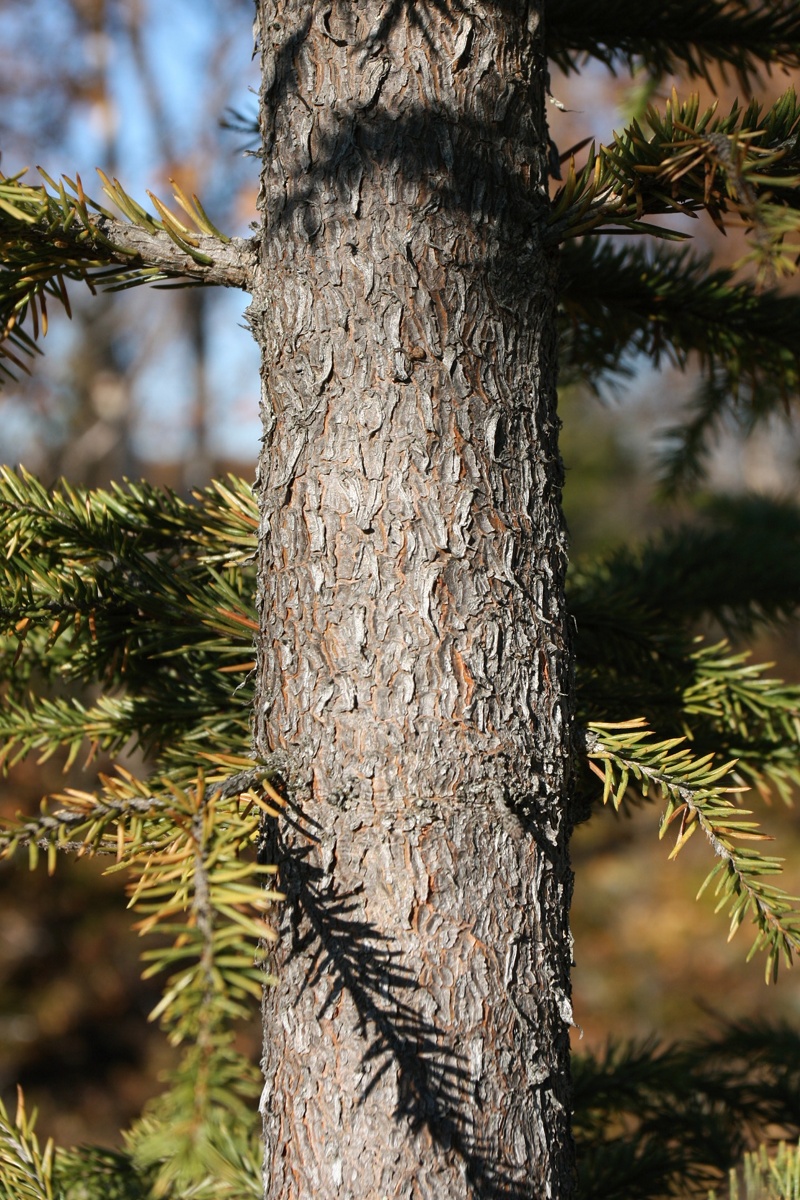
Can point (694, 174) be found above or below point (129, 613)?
above

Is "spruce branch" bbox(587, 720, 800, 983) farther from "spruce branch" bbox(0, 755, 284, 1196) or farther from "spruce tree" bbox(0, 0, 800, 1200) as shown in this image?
"spruce branch" bbox(0, 755, 284, 1196)

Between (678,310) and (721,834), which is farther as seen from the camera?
(678,310)

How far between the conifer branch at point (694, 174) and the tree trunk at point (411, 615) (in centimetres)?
7

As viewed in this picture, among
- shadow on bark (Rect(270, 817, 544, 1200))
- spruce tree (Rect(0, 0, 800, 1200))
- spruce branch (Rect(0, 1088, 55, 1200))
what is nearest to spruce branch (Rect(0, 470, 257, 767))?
spruce tree (Rect(0, 0, 800, 1200))

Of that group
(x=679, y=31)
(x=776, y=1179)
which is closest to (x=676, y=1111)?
(x=776, y=1179)

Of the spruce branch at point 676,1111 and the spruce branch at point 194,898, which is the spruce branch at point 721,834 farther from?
the spruce branch at point 676,1111

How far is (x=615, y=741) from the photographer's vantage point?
96 cm

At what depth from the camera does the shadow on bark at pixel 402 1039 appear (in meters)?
0.79

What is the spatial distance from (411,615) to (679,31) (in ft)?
3.73

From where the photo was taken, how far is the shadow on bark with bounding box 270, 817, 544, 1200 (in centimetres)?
79

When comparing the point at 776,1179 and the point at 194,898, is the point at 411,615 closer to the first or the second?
the point at 194,898

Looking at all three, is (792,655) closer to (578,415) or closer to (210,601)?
(578,415)

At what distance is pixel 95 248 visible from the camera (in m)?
0.94

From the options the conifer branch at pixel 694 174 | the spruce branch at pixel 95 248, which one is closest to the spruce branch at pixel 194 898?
the spruce branch at pixel 95 248
